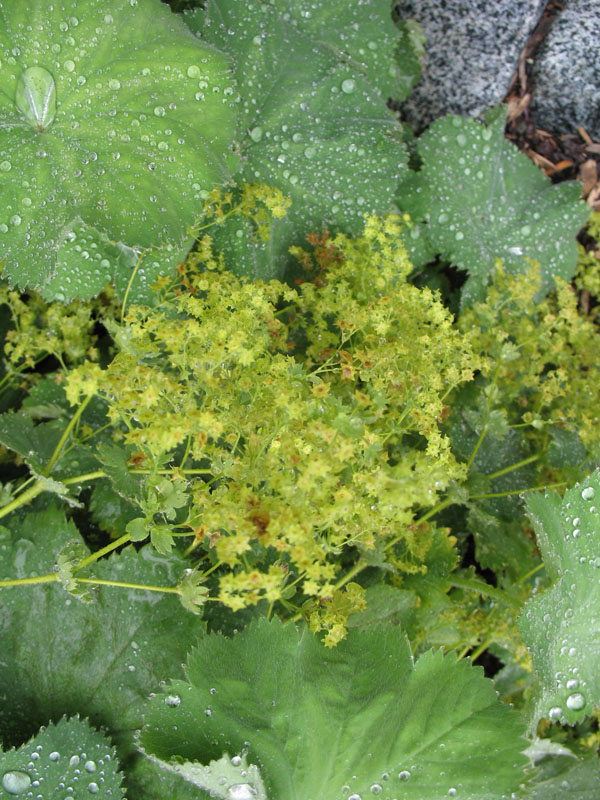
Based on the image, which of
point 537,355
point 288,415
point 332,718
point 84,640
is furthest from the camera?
point 537,355

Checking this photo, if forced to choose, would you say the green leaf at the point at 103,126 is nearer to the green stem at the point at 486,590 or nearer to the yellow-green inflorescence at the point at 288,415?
the yellow-green inflorescence at the point at 288,415

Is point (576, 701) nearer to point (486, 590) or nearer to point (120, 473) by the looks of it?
point (486, 590)

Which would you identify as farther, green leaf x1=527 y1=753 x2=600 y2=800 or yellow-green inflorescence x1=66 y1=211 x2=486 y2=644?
green leaf x1=527 y1=753 x2=600 y2=800

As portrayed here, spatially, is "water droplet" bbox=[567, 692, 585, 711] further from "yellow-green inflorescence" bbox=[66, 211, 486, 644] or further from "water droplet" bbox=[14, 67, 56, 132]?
"water droplet" bbox=[14, 67, 56, 132]

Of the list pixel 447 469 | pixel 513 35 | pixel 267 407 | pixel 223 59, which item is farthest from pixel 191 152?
pixel 513 35

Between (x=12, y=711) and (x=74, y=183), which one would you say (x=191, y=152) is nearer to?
(x=74, y=183)

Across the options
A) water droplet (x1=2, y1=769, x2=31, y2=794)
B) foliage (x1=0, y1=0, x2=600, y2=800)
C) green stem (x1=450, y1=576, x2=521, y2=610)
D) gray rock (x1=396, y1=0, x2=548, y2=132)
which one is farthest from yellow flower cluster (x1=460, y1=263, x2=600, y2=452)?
water droplet (x1=2, y1=769, x2=31, y2=794)

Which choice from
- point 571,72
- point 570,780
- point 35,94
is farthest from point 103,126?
point 570,780
